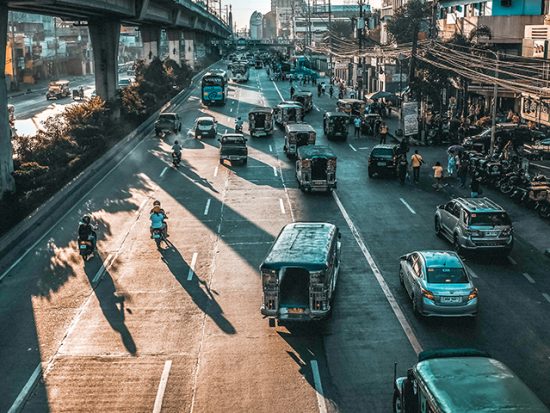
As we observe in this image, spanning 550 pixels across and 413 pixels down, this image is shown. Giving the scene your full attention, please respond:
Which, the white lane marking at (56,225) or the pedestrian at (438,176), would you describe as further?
the pedestrian at (438,176)

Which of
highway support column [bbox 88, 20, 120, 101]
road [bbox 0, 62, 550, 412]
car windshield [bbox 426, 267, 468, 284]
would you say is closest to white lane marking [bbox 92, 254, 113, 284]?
road [bbox 0, 62, 550, 412]

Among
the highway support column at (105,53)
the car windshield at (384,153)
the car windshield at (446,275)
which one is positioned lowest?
the car windshield at (446,275)

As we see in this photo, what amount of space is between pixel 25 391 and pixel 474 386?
33.4 ft

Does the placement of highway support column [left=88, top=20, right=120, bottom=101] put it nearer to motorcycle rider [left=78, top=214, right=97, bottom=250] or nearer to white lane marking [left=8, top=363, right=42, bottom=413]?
motorcycle rider [left=78, top=214, right=97, bottom=250]

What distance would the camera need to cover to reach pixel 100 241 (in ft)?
98.9

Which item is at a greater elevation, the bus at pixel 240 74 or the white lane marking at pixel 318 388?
the bus at pixel 240 74

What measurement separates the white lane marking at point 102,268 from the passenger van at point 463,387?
13.9 meters

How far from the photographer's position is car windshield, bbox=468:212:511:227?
26281 mm

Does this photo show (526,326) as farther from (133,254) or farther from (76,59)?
(76,59)

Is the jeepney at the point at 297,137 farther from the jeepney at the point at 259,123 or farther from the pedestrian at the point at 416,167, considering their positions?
the jeepney at the point at 259,123

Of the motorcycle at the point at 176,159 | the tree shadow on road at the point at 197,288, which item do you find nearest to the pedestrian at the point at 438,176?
the motorcycle at the point at 176,159

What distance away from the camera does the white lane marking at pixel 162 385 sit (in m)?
16.0

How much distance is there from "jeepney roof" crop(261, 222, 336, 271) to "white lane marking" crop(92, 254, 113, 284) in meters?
6.99

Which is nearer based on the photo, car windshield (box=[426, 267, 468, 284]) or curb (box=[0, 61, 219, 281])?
car windshield (box=[426, 267, 468, 284])
